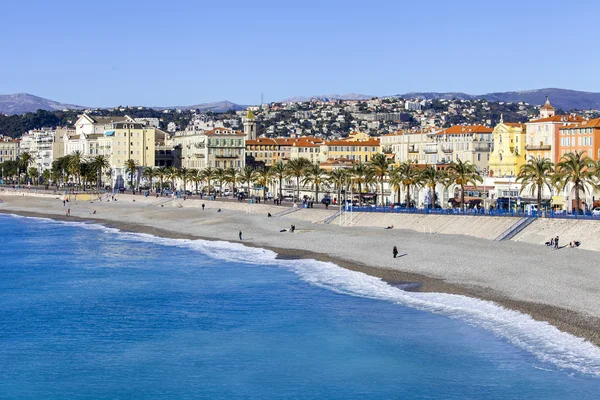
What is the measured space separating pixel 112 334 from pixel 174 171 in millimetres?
105148

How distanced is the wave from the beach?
0.69 m

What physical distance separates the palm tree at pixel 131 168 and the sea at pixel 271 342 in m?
103

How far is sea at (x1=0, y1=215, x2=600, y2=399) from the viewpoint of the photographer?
98.8ft

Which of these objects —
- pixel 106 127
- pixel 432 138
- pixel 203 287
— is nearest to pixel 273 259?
pixel 203 287

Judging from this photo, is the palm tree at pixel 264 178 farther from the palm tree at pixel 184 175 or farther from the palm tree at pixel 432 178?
the palm tree at pixel 432 178

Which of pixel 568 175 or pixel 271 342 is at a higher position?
pixel 568 175

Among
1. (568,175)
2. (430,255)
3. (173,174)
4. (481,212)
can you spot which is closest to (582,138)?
(481,212)

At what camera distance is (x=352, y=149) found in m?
152

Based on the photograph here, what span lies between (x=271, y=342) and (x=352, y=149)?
384 ft

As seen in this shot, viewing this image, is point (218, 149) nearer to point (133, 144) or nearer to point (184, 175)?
point (184, 175)

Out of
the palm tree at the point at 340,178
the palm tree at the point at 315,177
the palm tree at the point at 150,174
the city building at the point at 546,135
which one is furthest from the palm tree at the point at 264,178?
the palm tree at the point at 150,174

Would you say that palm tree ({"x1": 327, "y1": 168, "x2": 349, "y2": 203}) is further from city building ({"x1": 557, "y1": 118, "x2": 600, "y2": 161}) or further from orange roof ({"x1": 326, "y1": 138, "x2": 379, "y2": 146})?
orange roof ({"x1": 326, "y1": 138, "x2": 379, "y2": 146})

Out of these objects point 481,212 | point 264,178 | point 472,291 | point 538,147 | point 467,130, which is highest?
point 467,130

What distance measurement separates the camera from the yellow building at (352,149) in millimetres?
149750
